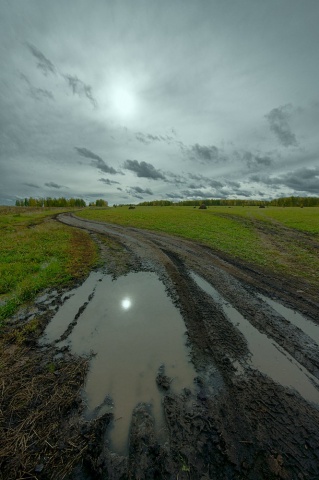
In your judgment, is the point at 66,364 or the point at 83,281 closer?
the point at 66,364

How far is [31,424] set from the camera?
349 cm

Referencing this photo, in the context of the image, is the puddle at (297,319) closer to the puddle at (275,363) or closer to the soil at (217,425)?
the soil at (217,425)

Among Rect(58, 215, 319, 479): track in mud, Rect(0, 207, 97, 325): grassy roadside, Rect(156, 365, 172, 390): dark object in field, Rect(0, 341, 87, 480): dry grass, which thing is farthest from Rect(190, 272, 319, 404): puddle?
Rect(0, 207, 97, 325): grassy roadside

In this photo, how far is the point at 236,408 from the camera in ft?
12.6

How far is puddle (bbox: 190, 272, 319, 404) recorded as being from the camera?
433cm

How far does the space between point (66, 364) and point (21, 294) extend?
4685 millimetres

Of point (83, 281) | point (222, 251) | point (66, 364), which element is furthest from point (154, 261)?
Answer: point (66, 364)

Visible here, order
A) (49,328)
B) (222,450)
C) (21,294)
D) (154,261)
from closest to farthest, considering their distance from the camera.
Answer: (222,450)
(49,328)
(21,294)
(154,261)

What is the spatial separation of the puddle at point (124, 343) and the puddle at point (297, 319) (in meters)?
Answer: 3.58

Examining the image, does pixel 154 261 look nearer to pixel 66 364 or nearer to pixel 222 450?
pixel 66 364

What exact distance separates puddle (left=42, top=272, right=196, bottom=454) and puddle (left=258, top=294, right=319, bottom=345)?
141 inches

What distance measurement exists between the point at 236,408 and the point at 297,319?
438cm

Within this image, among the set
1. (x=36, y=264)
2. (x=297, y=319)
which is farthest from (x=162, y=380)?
(x=36, y=264)

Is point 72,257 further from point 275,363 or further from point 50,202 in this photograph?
point 50,202
